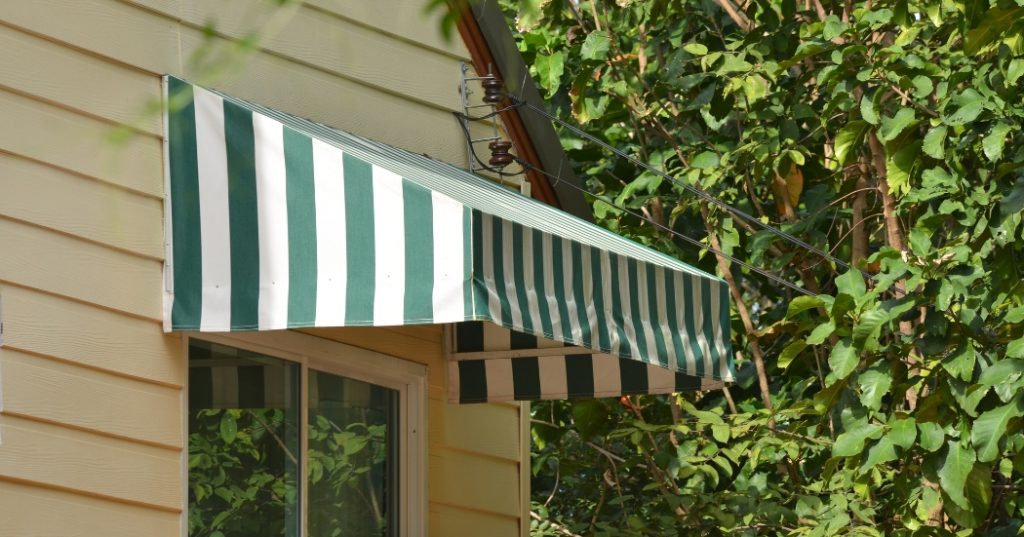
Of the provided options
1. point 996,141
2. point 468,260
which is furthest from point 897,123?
point 468,260

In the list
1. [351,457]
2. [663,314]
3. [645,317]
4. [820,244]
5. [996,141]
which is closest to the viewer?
[645,317]

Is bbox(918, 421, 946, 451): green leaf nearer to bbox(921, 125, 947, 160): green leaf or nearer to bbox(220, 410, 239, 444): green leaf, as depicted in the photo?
bbox(921, 125, 947, 160): green leaf

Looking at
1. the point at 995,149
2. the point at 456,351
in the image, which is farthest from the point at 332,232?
the point at 995,149

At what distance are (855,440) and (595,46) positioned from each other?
373 cm

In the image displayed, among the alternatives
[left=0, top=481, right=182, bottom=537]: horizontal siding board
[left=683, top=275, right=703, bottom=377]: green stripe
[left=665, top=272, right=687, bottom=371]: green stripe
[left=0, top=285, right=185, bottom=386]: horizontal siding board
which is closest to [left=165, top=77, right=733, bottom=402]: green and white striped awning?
[left=0, top=285, right=185, bottom=386]: horizontal siding board

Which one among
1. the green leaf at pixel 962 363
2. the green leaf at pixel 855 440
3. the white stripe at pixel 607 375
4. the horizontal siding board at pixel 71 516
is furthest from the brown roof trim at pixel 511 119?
the horizontal siding board at pixel 71 516

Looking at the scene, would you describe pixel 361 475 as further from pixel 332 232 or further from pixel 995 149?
pixel 995 149

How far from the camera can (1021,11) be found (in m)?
5.95

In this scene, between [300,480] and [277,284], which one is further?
[300,480]

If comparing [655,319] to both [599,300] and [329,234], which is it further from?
[329,234]

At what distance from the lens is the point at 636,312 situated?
5562 mm

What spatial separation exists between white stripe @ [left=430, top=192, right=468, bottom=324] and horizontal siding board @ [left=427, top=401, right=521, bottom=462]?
1959mm

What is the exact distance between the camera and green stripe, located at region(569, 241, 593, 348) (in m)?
5.23

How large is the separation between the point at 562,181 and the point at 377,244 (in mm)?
2946
